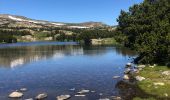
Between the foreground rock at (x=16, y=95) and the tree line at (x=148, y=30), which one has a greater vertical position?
the tree line at (x=148, y=30)

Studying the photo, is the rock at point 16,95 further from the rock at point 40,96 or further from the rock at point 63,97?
the rock at point 63,97

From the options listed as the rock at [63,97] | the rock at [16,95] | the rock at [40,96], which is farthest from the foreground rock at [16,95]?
the rock at [63,97]

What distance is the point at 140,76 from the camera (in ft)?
222

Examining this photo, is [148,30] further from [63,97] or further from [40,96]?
[40,96]

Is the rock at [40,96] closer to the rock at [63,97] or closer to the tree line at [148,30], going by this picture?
the rock at [63,97]

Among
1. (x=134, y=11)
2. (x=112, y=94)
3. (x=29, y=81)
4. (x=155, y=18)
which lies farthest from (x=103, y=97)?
(x=134, y=11)

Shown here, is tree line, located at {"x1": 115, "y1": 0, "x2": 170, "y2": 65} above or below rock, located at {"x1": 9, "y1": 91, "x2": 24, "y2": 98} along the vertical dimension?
above

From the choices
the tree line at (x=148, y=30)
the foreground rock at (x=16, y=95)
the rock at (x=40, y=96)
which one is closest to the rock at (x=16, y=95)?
the foreground rock at (x=16, y=95)

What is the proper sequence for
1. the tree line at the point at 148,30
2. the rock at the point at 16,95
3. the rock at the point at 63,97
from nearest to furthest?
the rock at the point at 63,97
the rock at the point at 16,95
the tree line at the point at 148,30

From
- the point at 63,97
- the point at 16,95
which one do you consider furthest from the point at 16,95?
the point at 63,97

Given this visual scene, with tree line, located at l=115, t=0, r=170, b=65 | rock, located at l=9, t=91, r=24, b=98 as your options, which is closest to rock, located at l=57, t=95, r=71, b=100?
rock, located at l=9, t=91, r=24, b=98

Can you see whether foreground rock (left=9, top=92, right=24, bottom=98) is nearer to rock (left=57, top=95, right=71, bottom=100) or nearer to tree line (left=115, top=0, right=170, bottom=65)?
rock (left=57, top=95, right=71, bottom=100)

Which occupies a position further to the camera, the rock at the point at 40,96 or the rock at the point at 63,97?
the rock at the point at 40,96

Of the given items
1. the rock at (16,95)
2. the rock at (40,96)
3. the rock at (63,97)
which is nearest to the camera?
the rock at (63,97)
